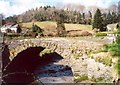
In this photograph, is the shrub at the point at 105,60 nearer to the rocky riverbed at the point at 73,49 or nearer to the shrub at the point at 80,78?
the rocky riverbed at the point at 73,49

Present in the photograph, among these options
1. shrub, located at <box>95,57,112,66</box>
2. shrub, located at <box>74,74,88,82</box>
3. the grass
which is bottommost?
shrub, located at <box>74,74,88,82</box>

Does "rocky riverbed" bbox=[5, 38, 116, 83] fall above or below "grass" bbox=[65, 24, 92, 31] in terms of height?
below

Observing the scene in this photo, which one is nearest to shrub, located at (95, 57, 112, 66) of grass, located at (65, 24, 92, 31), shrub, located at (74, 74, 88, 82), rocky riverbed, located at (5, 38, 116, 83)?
rocky riverbed, located at (5, 38, 116, 83)

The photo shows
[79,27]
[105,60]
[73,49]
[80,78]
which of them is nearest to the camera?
[79,27]

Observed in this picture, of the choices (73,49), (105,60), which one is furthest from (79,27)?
(73,49)

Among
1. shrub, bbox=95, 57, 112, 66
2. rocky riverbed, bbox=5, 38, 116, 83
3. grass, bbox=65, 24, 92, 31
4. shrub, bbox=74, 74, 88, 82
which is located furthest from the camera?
rocky riverbed, bbox=5, 38, 116, 83

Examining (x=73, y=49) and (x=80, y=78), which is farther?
(x=73, y=49)

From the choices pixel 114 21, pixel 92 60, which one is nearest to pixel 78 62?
pixel 92 60

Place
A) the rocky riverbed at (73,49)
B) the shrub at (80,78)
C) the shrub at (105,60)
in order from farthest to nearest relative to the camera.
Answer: the rocky riverbed at (73,49)
the shrub at (80,78)
the shrub at (105,60)

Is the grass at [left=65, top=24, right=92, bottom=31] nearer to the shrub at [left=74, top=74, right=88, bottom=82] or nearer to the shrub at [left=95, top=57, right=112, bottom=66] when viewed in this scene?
the shrub at [left=95, top=57, right=112, bottom=66]

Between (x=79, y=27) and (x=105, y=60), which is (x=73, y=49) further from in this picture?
(x=79, y=27)

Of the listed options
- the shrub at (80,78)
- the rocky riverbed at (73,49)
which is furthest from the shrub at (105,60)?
the shrub at (80,78)

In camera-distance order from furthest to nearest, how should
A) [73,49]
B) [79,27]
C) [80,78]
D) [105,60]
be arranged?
1. [73,49]
2. [80,78]
3. [105,60]
4. [79,27]
